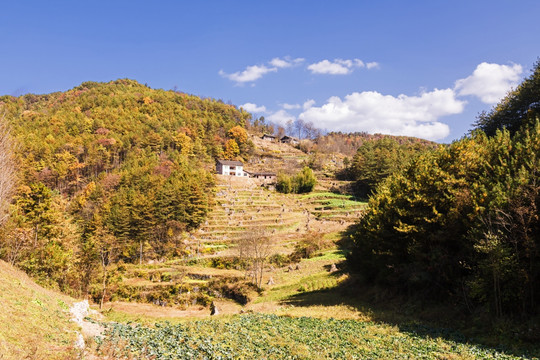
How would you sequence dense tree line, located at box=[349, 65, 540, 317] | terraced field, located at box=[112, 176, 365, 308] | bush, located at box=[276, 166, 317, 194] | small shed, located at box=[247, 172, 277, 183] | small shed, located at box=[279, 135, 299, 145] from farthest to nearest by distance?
small shed, located at box=[279, 135, 299, 145]
small shed, located at box=[247, 172, 277, 183]
bush, located at box=[276, 166, 317, 194]
terraced field, located at box=[112, 176, 365, 308]
dense tree line, located at box=[349, 65, 540, 317]

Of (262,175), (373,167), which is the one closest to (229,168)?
(262,175)

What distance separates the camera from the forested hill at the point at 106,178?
31.8 metres

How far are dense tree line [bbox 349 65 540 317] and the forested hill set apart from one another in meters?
31.3

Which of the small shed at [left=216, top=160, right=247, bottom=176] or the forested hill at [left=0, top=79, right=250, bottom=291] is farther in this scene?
the small shed at [left=216, top=160, right=247, bottom=176]

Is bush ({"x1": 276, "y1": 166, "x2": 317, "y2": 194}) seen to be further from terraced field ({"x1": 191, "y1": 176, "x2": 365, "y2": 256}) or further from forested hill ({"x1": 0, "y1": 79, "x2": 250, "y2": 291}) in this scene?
forested hill ({"x1": 0, "y1": 79, "x2": 250, "y2": 291})

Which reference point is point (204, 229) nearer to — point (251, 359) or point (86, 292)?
point (86, 292)

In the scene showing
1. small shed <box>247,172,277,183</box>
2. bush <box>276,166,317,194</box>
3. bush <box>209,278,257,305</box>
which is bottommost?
bush <box>209,278,257,305</box>

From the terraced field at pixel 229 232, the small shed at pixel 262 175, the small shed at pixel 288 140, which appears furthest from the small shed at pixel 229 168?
the small shed at pixel 288 140

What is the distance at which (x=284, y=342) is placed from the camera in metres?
12.7

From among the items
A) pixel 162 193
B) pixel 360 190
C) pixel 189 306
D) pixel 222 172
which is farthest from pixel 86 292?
pixel 360 190

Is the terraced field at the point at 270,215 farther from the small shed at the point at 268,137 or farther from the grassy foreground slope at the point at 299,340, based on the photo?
the small shed at the point at 268,137

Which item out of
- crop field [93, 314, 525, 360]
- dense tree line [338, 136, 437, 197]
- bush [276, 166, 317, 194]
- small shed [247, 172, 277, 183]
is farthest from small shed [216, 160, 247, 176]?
crop field [93, 314, 525, 360]

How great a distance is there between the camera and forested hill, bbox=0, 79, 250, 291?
31750 mm

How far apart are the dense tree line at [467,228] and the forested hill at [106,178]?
103 feet
